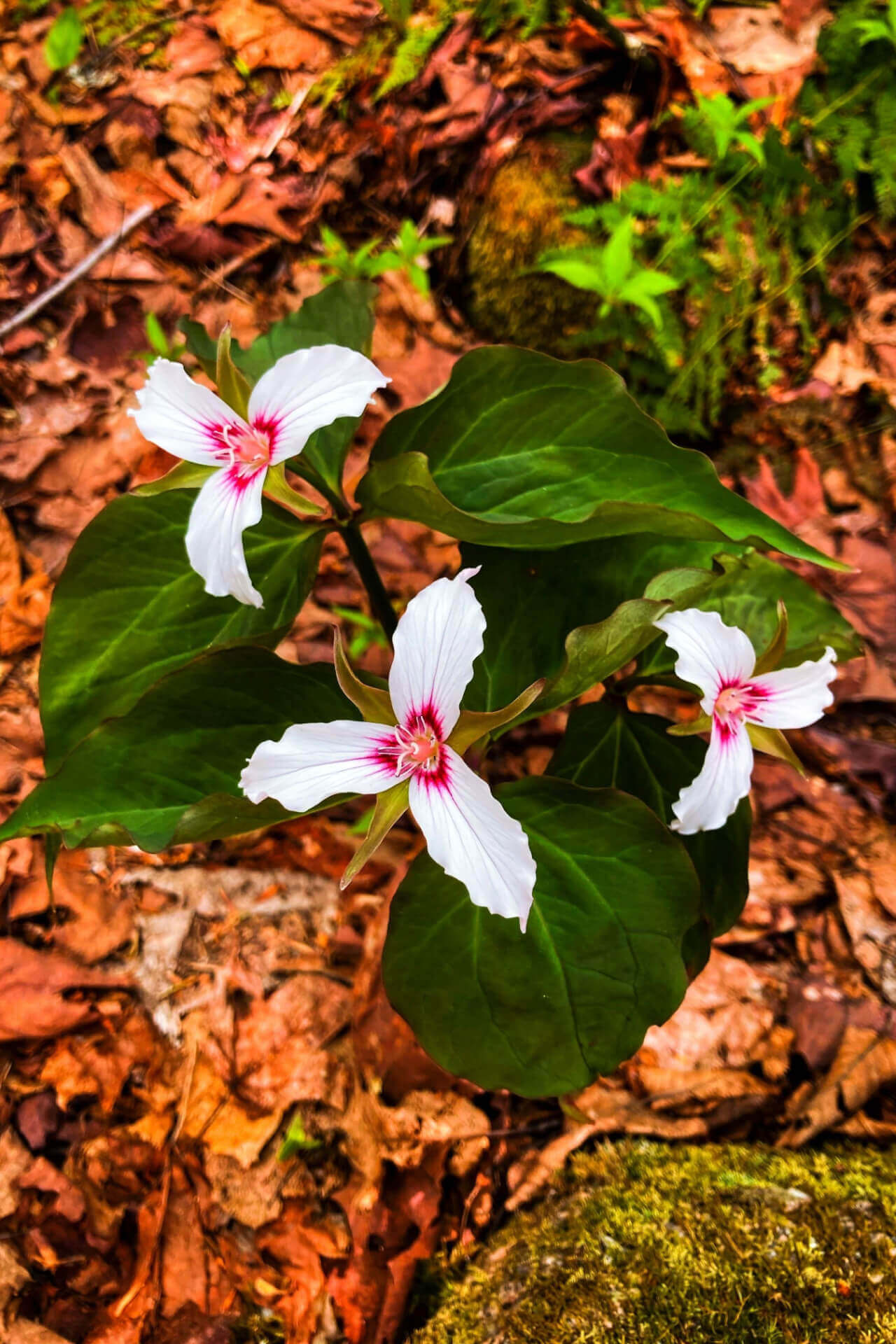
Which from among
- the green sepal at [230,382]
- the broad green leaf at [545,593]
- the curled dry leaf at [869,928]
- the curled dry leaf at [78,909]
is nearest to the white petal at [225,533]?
the green sepal at [230,382]

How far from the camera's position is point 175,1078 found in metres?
1.73

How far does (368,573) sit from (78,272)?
1.75 m

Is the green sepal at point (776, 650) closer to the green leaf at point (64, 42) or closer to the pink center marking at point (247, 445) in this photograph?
the pink center marking at point (247, 445)

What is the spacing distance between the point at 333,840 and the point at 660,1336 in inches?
44.4

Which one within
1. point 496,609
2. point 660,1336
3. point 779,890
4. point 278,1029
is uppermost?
point 496,609

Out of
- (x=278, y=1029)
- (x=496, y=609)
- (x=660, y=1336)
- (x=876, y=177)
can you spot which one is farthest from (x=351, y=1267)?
(x=876, y=177)

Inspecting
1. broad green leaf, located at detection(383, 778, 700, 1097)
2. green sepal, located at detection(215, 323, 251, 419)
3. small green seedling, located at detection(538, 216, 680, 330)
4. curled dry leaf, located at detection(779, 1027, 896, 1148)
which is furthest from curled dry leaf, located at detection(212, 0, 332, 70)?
curled dry leaf, located at detection(779, 1027, 896, 1148)

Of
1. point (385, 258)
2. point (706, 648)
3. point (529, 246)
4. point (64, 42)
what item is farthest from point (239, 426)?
point (64, 42)

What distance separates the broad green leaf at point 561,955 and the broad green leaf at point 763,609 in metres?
0.32

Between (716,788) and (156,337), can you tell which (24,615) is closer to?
(156,337)

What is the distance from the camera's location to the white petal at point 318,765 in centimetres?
94

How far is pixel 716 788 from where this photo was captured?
3.53ft

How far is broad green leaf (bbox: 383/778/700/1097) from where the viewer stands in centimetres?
113

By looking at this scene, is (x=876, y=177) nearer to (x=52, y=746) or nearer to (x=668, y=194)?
(x=668, y=194)
